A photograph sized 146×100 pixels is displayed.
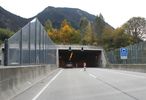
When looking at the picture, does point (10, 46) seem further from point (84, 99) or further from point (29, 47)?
point (84, 99)

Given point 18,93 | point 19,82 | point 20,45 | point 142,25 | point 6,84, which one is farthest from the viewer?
point 142,25

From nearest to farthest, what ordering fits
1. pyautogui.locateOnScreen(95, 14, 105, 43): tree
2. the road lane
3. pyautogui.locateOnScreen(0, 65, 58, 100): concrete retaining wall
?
1. pyautogui.locateOnScreen(0, 65, 58, 100): concrete retaining wall
2. the road lane
3. pyautogui.locateOnScreen(95, 14, 105, 43): tree

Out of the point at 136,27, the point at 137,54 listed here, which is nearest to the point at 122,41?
the point at 136,27

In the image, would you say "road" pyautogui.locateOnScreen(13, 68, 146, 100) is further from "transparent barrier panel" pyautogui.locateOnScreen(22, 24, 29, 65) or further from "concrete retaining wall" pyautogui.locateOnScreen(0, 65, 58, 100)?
"transparent barrier panel" pyautogui.locateOnScreen(22, 24, 29, 65)

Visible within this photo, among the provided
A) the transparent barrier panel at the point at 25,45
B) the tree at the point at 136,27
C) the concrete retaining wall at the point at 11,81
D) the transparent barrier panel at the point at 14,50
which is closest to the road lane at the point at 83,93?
the concrete retaining wall at the point at 11,81

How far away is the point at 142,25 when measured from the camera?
59125mm

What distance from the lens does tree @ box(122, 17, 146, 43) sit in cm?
5888

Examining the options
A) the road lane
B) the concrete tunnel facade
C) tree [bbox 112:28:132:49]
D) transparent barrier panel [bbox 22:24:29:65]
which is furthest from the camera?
tree [bbox 112:28:132:49]

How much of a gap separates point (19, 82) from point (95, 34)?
80.0 m

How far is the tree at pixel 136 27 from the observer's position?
58875 mm

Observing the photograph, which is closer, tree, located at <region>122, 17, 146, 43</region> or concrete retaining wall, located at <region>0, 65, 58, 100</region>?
concrete retaining wall, located at <region>0, 65, 58, 100</region>

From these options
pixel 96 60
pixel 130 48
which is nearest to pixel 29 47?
pixel 130 48

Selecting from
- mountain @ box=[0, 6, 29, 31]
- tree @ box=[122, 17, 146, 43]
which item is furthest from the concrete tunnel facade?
mountain @ box=[0, 6, 29, 31]

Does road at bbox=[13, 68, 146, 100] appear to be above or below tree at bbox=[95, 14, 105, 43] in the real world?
below
